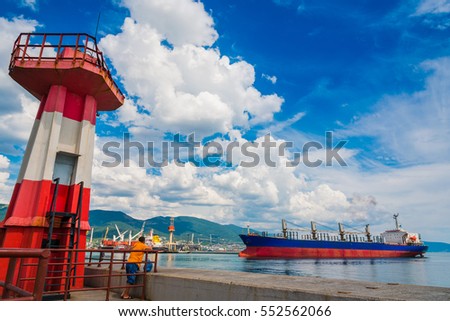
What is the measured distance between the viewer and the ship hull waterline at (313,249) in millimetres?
62188

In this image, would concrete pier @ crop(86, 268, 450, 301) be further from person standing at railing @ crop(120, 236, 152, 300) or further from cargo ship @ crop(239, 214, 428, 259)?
cargo ship @ crop(239, 214, 428, 259)

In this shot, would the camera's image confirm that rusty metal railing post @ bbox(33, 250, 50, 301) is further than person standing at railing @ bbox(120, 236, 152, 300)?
No

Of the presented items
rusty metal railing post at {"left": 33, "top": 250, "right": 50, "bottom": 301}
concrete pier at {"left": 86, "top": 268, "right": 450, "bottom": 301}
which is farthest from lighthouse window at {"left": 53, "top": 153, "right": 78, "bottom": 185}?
rusty metal railing post at {"left": 33, "top": 250, "right": 50, "bottom": 301}

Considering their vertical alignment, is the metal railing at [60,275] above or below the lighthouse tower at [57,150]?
below

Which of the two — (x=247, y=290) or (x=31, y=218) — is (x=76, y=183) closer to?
(x=31, y=218)

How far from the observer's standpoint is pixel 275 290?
5.72m

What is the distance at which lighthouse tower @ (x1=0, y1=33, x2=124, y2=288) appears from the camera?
9.73 meters

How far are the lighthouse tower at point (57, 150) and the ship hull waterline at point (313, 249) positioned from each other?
5402cm

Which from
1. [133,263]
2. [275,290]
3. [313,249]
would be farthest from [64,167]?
[313,249]

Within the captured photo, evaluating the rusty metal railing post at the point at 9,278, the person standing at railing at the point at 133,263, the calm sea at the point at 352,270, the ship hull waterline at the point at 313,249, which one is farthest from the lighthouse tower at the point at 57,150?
the ship hull waterline at the point at 313,249

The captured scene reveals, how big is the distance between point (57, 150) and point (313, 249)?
2540 inches

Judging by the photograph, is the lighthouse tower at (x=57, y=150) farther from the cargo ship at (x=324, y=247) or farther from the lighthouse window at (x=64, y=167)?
the cargo ship at (x=324, y=247)

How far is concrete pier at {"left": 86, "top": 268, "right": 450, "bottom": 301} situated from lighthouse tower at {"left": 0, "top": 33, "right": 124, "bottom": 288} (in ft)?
12.7
